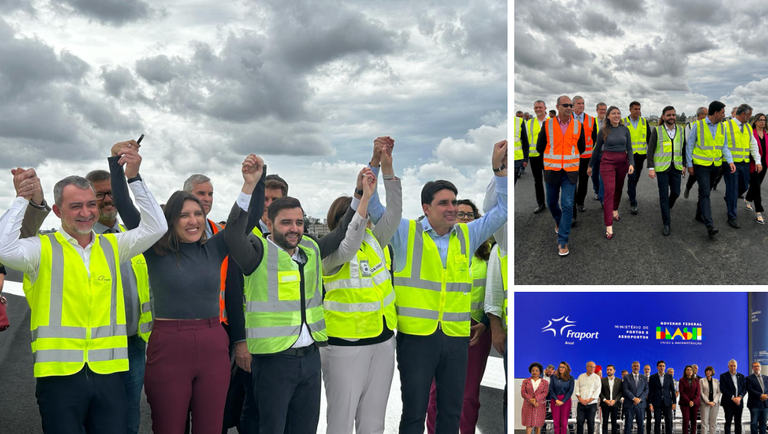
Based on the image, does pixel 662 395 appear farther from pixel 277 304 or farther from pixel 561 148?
pixel 277 304

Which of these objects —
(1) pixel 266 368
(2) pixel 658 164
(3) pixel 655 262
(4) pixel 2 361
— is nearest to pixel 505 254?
(1) pixel 266 368

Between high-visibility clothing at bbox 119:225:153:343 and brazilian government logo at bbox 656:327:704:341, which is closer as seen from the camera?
high-visibility clothing at bbox 119:225:153:343

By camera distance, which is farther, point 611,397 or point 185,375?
point 611,397

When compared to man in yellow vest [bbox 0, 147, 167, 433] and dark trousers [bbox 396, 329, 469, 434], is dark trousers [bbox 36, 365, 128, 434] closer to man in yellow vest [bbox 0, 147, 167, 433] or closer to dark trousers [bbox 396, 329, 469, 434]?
man in yellow vest [bbox 0, 147, 167, 433]

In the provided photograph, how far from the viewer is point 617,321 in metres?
6.42

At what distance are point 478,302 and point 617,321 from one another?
3.00 metres

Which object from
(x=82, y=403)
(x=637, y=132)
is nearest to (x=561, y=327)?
(x=637, y=132)

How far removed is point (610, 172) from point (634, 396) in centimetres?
266

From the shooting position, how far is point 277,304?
3.04 metres

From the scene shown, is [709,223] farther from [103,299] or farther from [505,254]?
[103,299]

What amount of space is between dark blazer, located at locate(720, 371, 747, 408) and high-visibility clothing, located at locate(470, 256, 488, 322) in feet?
13.8

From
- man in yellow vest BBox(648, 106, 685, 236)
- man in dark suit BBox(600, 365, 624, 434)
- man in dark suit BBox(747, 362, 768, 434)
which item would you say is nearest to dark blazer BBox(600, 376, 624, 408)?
man in dark suit BBox(600, 365, 624, 434)

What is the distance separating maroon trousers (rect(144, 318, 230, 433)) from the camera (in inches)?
111

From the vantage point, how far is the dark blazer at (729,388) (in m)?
6.73
